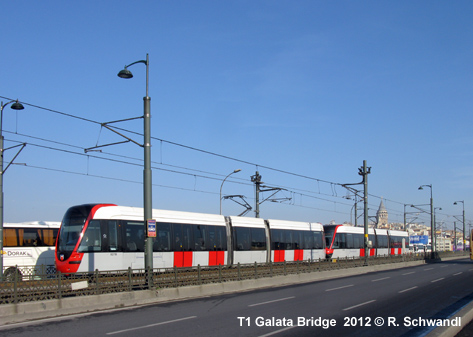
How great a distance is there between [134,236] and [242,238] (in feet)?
31.0

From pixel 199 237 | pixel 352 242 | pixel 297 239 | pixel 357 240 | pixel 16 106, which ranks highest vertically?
pixel 16 106

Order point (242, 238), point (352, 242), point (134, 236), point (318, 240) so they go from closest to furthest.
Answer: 1. point (134, 236)
2. point (242, 238)
3. point (318, 240)
4. point (352, 242)

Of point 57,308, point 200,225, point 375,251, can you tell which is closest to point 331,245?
point 375,251

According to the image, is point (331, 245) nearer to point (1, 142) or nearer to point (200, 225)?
point (200, 225)

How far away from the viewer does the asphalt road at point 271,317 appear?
436 inches

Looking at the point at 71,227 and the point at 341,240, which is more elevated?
the point at 71,227

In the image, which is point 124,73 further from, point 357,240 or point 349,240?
point 357,240

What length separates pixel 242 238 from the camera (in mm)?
30562

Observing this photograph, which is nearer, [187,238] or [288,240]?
[187,238]

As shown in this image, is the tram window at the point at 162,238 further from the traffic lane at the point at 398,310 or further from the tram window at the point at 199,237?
the traffic lane at the point at 398,310

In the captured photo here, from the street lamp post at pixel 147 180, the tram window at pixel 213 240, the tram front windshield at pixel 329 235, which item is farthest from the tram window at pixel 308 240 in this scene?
the street lamp post at pixel 147 180

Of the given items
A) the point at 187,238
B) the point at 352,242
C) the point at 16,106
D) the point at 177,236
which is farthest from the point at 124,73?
the point at 352,242

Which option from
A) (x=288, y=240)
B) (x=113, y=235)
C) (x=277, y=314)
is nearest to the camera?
(x=277, y=314)

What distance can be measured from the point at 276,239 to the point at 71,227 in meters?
16.7
